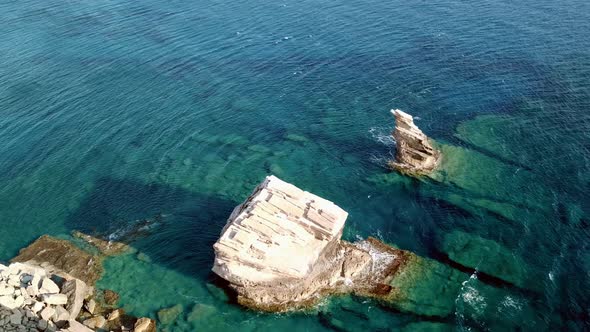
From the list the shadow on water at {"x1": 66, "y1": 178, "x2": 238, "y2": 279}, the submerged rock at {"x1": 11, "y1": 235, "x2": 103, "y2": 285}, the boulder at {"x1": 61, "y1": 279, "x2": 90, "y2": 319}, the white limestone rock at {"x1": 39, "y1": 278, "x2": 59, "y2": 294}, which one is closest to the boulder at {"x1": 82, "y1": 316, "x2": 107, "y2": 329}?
the boulder at {"x1": 61, "y1": 279, "x2": 90, "y2": 319}

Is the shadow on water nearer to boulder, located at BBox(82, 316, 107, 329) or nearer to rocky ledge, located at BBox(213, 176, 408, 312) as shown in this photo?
rocky ledge, located at BBox(213, 176, 408, 312)

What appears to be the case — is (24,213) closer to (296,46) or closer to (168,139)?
(168,139)

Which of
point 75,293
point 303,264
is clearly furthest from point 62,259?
point 303,264

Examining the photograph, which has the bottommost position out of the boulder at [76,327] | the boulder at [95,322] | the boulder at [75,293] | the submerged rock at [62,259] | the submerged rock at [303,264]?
the submerged rock at [62,259]

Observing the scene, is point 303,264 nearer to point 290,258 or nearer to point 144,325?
point 290,258

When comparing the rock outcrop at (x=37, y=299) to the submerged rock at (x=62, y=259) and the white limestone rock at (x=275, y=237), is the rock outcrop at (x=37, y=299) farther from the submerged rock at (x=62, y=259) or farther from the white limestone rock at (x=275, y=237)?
the white limestone rock at (x=275, y=237)

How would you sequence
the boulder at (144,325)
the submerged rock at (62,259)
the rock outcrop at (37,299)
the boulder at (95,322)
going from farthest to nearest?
the submerged rock at (62,259) < the boulder at (95,322) < the boulder at (144,325) < the rock outcrop at (37,299)

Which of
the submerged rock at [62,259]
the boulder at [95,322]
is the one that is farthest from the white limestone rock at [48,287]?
the boulder at [95,322]
